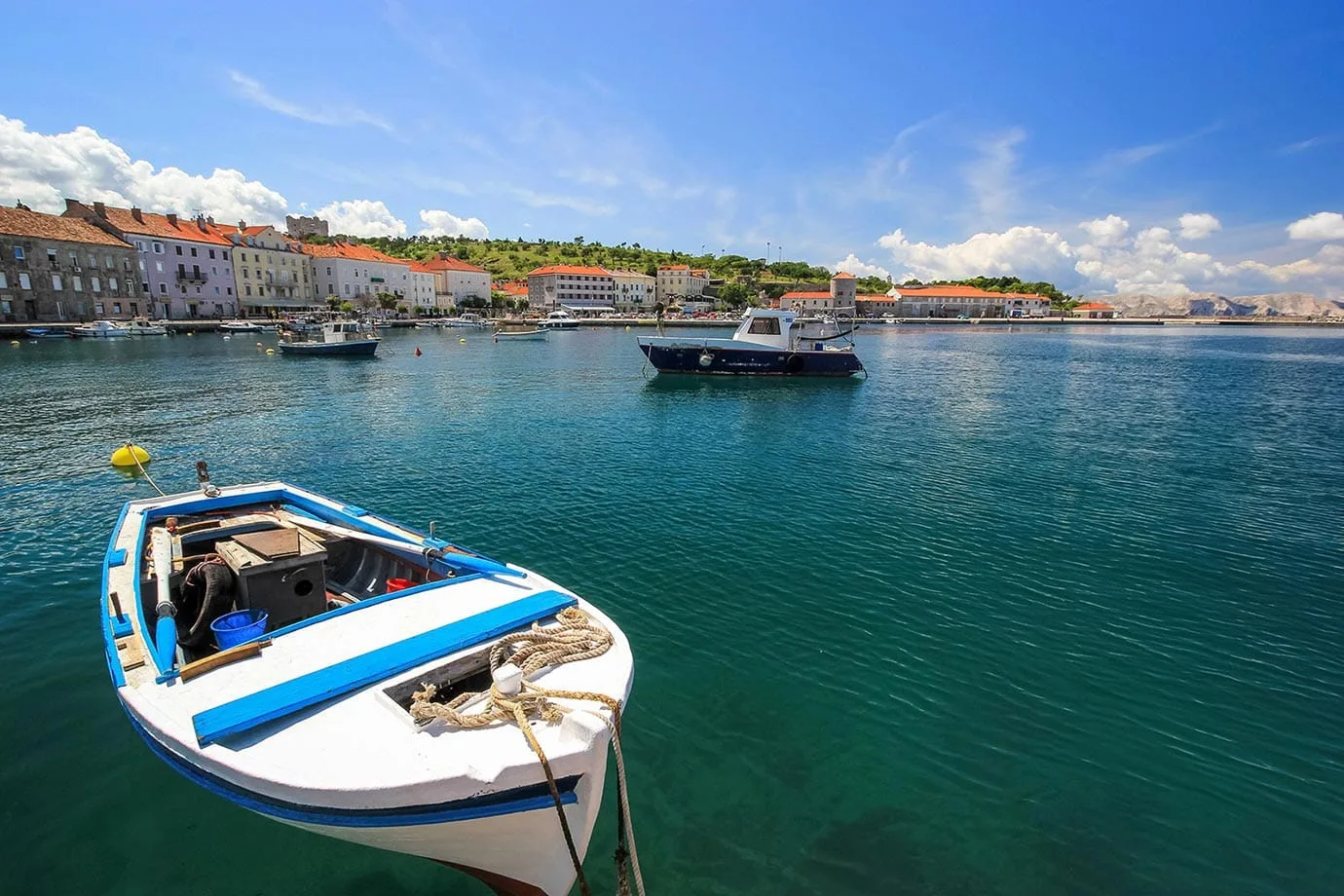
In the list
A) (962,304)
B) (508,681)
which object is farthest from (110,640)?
(962,304)

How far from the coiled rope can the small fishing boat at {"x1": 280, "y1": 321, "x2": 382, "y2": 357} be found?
6682 cm

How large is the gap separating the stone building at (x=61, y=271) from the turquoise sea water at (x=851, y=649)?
7545 centimetres

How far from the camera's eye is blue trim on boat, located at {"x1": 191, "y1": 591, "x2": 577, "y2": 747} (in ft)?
17.2

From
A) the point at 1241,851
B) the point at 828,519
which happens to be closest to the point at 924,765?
the point at 1241,851

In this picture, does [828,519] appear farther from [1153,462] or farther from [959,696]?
[1153,462]

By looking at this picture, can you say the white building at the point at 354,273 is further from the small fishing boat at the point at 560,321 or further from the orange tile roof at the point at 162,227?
the small fishing boat at the point at 560,321

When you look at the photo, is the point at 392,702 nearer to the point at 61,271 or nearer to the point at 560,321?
the point at 61,271

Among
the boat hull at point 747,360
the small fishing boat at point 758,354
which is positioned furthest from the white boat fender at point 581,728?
the boat hull at point 747,360

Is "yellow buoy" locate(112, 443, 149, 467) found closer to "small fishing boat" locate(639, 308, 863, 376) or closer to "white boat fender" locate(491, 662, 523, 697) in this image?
"white boat fender" locate(491, 662, 523, 697)

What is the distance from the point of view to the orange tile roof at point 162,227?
91188 mm

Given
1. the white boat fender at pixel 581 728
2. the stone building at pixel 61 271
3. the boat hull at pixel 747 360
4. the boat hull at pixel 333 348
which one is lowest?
the white boat fender at pixel 581 728

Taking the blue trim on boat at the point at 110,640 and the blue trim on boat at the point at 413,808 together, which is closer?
the blue trim on boat at the point at 413,808

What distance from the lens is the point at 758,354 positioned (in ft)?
169

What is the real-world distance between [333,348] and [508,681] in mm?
67726
